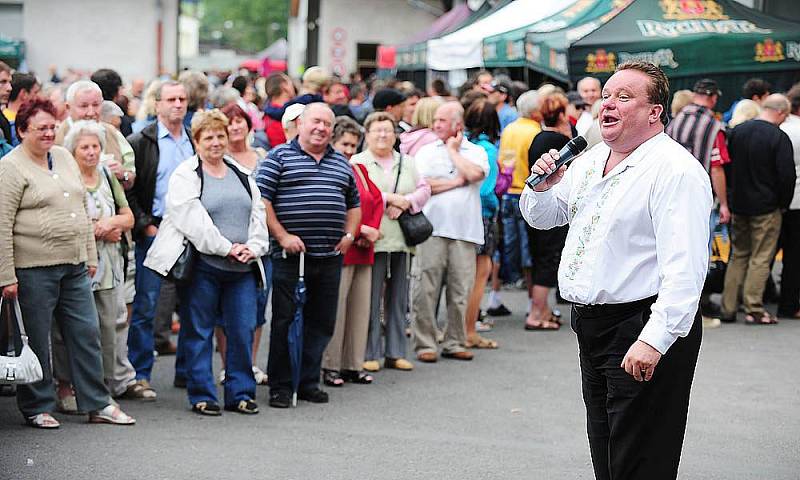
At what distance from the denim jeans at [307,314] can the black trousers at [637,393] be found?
3.73m

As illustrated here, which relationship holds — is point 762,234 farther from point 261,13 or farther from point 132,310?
point 261,13

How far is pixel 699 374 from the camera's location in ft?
30.8

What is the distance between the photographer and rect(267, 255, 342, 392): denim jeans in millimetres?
8109

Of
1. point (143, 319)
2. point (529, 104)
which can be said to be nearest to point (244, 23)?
point (529, 104)

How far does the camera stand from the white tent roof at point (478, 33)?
17.6 metres

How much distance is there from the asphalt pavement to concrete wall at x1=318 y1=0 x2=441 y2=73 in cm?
3044

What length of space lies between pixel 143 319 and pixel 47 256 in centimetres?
155

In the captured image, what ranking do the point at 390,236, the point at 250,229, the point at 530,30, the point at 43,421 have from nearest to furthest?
the point at 43,421 < the point at 250,229 < the point at 390,236 < the point at 530,30

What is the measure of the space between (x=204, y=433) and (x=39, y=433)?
97 cm

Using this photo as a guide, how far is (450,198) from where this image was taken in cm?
959

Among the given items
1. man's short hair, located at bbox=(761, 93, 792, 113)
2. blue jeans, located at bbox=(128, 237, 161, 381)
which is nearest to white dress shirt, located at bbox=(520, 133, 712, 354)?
blue jeans, located at bbox=(128, 237, 161, 381)

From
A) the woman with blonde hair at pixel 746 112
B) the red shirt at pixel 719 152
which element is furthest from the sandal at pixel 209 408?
the woman with blonde hair at pixel 746 112

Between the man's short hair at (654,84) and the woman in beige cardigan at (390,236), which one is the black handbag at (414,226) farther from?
the man's short hair at (654,84)

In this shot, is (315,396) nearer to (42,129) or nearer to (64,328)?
(64,328)
